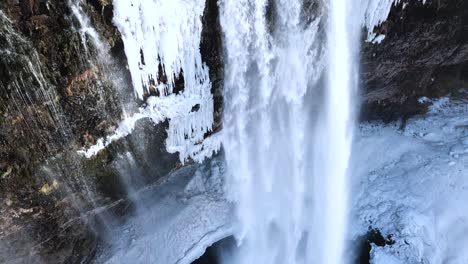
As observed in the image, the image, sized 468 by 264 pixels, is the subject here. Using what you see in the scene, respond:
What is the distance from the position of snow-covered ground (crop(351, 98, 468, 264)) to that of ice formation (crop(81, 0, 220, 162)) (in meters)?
3.45

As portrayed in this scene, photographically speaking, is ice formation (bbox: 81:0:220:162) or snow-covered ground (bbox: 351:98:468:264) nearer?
ice formation (bbox: 81:0:220:162)

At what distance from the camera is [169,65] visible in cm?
556

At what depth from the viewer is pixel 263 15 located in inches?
224

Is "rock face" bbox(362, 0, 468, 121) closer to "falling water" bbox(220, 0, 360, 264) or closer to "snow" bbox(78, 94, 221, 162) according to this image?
"falling water" bbox(220, 0, 360, 264)

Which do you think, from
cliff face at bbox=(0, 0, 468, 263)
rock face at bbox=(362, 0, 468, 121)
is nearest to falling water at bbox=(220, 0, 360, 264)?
cliff face at bbox=(0, 0, 468, 263)

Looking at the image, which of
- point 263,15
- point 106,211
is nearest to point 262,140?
point 263,15

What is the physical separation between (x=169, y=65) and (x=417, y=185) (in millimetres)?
5112

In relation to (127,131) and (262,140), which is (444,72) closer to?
(262,140)

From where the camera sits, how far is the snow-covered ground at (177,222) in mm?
6590

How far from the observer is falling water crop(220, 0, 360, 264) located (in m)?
6.18

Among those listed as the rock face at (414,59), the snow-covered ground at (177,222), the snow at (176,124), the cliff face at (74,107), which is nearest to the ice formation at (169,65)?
the snow at (176,124)

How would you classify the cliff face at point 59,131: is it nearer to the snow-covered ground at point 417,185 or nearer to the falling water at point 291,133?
the falling water at point 291,133

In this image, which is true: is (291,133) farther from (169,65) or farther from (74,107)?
(74,107)

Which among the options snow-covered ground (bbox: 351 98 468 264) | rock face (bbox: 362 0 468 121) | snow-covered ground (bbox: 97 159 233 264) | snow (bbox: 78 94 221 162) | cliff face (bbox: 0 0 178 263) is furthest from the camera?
rock face (bbox: 362 0 468 121)
